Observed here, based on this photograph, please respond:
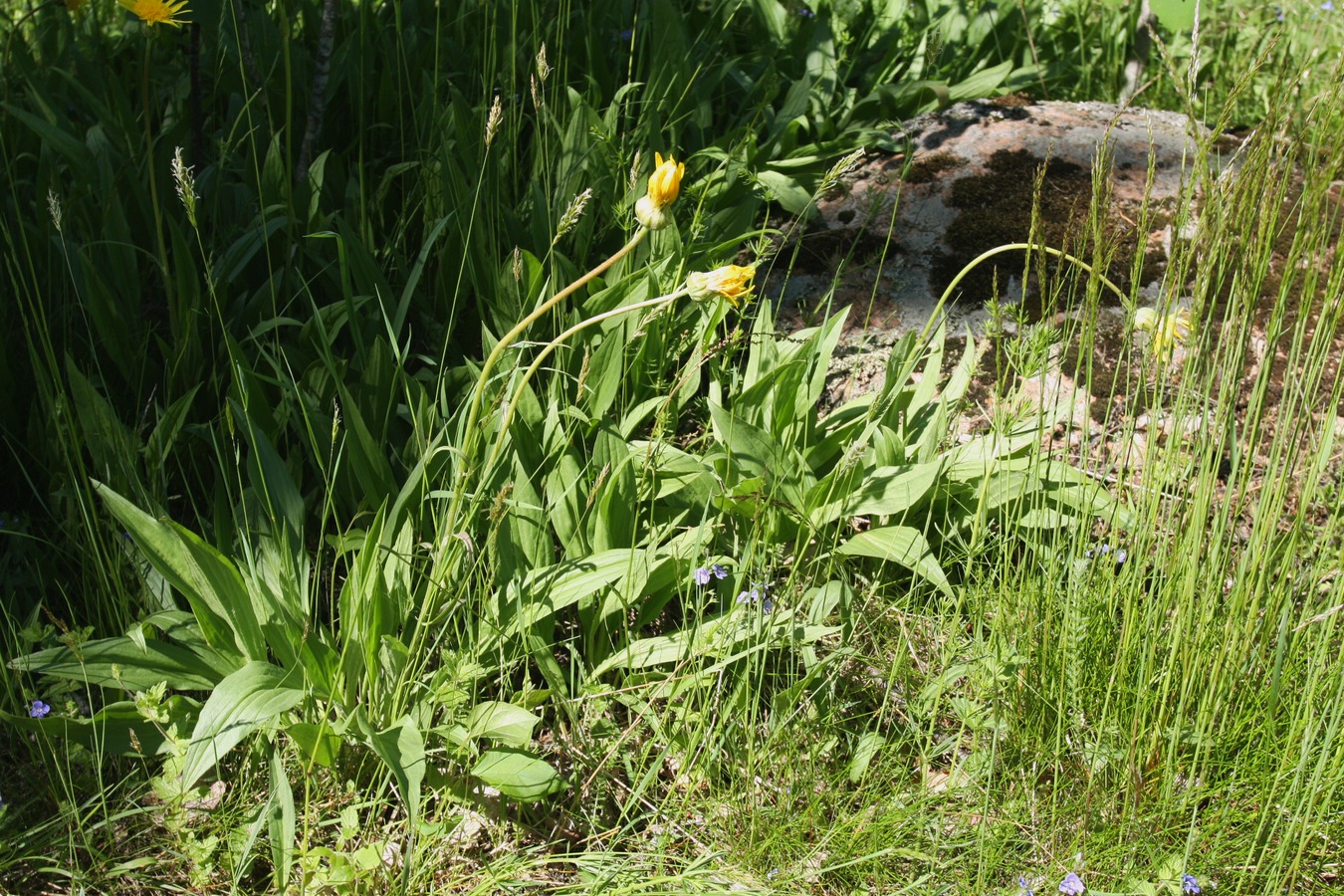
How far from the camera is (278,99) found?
258 centimetres

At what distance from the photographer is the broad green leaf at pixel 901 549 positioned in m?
1.75

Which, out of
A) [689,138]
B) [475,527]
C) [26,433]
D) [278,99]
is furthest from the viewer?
[689,138]

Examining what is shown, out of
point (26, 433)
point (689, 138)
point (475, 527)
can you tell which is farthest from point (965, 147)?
point (26, 433)

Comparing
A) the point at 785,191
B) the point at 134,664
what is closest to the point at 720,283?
the point at 134,664

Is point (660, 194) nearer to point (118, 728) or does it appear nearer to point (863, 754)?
point (863, 754)

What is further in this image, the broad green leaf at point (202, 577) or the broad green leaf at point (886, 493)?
the broad green leaf at point (886, 493)

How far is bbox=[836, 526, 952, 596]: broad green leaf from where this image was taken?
1.75 m

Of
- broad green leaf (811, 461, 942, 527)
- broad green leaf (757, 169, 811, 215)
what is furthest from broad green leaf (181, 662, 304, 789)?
broad green leaf (757, 169, 811, 215)

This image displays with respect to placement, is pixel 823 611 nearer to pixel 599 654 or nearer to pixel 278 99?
pixel 599 654

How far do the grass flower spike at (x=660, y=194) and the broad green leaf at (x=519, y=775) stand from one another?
703mm

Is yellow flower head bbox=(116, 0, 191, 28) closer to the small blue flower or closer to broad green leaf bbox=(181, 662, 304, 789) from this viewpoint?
broad green leaf bbox=(181, 662, 304, 789)

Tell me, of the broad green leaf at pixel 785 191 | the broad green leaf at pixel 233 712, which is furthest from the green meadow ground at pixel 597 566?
the broad green leaf at pixel 785 191

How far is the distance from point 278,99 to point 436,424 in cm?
112

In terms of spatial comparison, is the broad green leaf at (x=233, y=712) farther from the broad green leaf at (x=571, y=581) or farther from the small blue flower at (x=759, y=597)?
the small blue flower at (x=759, y=597)
